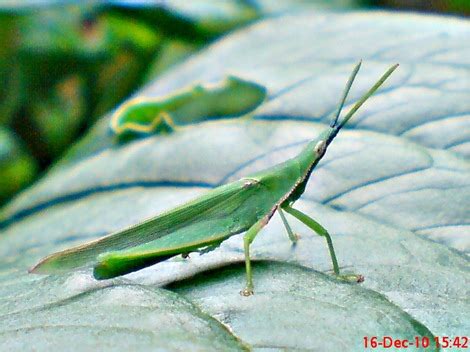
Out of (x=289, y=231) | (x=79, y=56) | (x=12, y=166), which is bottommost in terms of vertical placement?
(x=12, y=166)

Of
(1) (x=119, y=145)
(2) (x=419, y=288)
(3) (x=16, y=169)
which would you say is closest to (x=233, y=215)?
(2) (x=419, y=288)

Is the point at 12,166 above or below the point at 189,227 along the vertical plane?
below

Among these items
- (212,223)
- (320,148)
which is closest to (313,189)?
(320,148)

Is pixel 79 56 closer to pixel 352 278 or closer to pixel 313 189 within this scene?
pixel 313 189

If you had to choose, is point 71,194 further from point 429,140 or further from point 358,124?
point 429,140

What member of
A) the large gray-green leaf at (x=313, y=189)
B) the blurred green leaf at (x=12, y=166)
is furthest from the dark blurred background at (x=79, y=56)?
the large gray-green leaf at (x=313, y=189)
